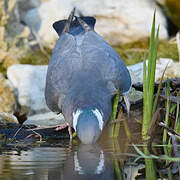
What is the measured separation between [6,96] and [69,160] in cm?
414

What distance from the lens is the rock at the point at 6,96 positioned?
696 cm

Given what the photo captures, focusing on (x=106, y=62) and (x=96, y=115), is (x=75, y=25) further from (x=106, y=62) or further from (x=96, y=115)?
(x=96, y=115)

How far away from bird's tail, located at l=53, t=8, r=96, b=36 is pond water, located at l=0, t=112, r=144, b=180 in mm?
Result: 1483

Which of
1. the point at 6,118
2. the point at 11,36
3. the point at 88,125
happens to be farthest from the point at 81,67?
the point at 11,36

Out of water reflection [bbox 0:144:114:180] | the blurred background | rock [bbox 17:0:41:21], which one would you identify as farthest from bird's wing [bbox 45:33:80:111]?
rock [bbox 17:0:41:21]

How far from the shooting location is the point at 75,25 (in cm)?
518

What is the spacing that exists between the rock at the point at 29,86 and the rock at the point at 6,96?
0.35 m

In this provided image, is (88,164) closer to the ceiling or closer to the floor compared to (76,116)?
closer to the floor

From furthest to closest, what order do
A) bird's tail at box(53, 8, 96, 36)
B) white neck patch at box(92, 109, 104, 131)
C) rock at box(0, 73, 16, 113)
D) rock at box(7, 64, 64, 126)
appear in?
rock at box(7, 64, 64, 126) < rock at box(0, 73, 16, 113) < bird's tail at box(53, 8, 96, 36) < white neck patch at box(92, 109, 104, 131)

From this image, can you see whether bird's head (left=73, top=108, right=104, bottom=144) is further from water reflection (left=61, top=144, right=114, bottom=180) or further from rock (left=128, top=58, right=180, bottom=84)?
rock (left=128, top=58, right=180, bottom=84)

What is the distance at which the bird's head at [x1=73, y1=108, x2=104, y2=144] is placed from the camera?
3.60 m

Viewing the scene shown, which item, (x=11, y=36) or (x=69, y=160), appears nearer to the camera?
(x=69, y=160)

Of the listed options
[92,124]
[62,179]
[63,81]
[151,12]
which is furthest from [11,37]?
[62,179]

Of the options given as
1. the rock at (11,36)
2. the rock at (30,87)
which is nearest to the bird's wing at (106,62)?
the rock at (30,87)
